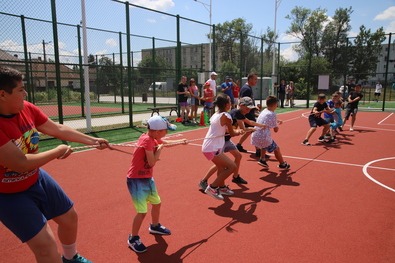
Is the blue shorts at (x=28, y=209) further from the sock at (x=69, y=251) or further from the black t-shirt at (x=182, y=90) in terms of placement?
the black t-shirt at (x=182, y=90)

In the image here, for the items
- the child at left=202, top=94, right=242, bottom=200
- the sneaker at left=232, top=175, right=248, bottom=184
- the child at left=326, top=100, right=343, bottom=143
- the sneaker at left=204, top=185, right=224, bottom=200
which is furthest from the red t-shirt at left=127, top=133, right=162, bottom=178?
the child at left=326, top=100, right=343, bottom=143

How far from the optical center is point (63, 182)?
19.1 ft

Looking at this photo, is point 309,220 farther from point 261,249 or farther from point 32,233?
point 32,233

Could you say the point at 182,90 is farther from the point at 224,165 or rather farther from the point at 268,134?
the point at 224,165

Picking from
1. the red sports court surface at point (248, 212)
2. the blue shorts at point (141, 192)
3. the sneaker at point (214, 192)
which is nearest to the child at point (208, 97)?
the red sports court surface at point (248, 212)

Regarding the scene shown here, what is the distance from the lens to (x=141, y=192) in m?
3.50

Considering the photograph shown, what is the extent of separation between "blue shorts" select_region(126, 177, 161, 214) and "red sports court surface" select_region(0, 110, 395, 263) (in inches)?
22.5

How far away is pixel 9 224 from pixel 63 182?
3.74m

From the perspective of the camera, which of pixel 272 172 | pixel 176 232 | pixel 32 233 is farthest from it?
pixel 272 172

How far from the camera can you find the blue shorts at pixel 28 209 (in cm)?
227

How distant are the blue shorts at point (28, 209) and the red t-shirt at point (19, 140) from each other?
67mm

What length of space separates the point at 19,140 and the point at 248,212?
3.44 m

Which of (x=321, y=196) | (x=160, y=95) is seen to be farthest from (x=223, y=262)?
(x=160, y=95)

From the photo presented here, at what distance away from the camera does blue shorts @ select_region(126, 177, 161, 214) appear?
136 inches
